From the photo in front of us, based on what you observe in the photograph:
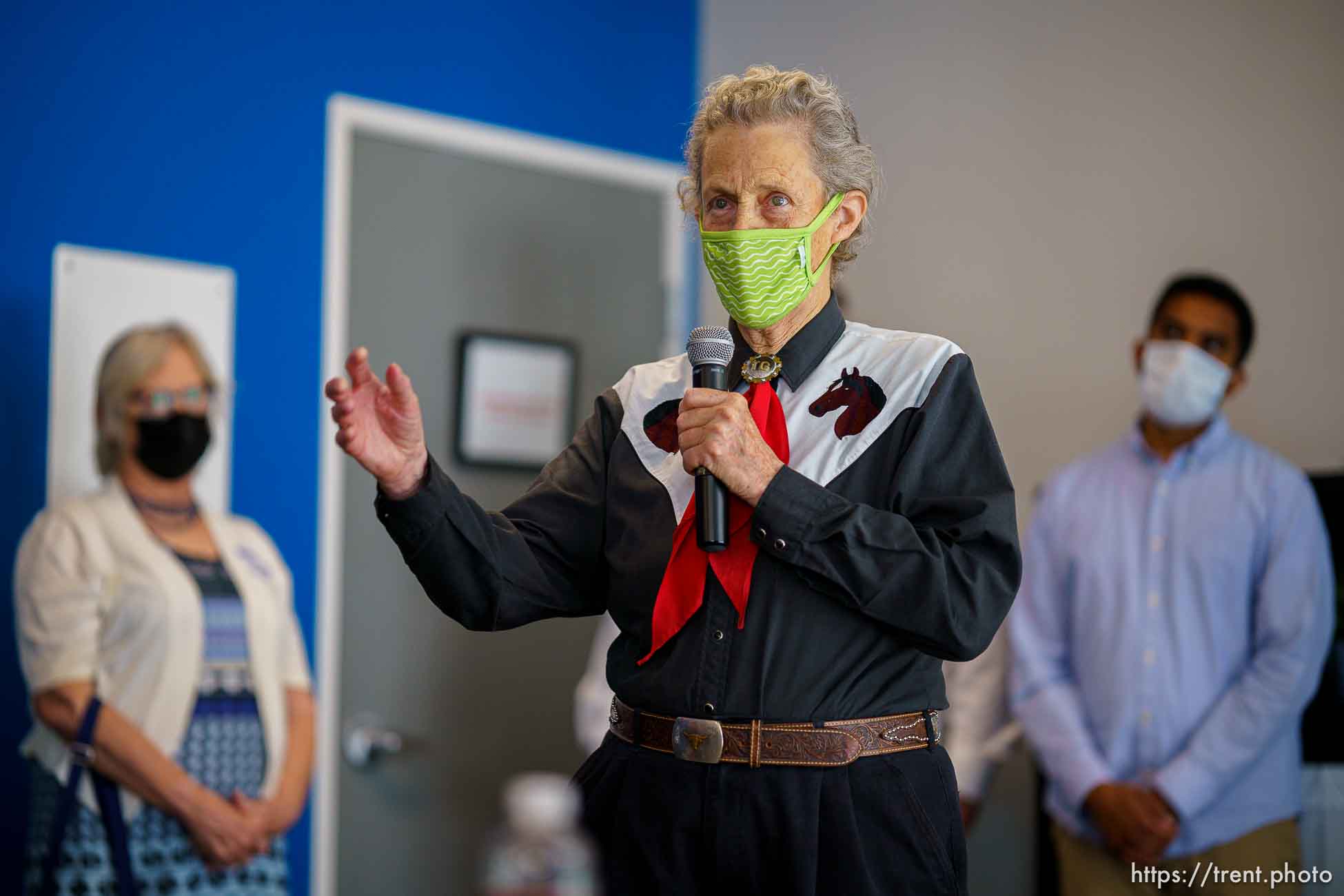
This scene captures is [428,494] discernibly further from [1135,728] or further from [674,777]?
[1135,728]

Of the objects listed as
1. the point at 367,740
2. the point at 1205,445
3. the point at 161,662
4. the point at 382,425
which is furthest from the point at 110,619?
the point at 1205,445

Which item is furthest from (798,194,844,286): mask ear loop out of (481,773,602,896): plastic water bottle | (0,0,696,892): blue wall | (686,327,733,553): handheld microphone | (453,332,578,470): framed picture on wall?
(453,332,578,470): framed picture on wall

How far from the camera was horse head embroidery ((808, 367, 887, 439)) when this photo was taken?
1646mm

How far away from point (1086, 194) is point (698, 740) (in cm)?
249

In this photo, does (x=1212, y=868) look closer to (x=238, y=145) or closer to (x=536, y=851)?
(x=536, y=851)

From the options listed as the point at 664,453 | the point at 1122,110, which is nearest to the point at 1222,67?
the point at 1122,110

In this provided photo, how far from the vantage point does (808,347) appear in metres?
1.72

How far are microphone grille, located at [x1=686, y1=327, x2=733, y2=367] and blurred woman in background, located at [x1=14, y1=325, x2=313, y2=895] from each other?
160 cm

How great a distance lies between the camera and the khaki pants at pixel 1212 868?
2.93 m

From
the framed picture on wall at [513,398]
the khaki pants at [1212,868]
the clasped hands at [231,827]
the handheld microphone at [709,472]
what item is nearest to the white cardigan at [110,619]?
the clasped hands at [231,827]

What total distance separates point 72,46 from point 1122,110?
7.96 ft

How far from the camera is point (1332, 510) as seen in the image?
10.2 ft

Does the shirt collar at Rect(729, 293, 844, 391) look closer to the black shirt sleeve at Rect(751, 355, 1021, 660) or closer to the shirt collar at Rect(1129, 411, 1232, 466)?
the black shirt sleeve at Rect(751, 355, 1021, 660)

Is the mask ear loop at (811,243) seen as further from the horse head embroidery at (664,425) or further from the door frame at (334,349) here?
the door frame at (334,349)
